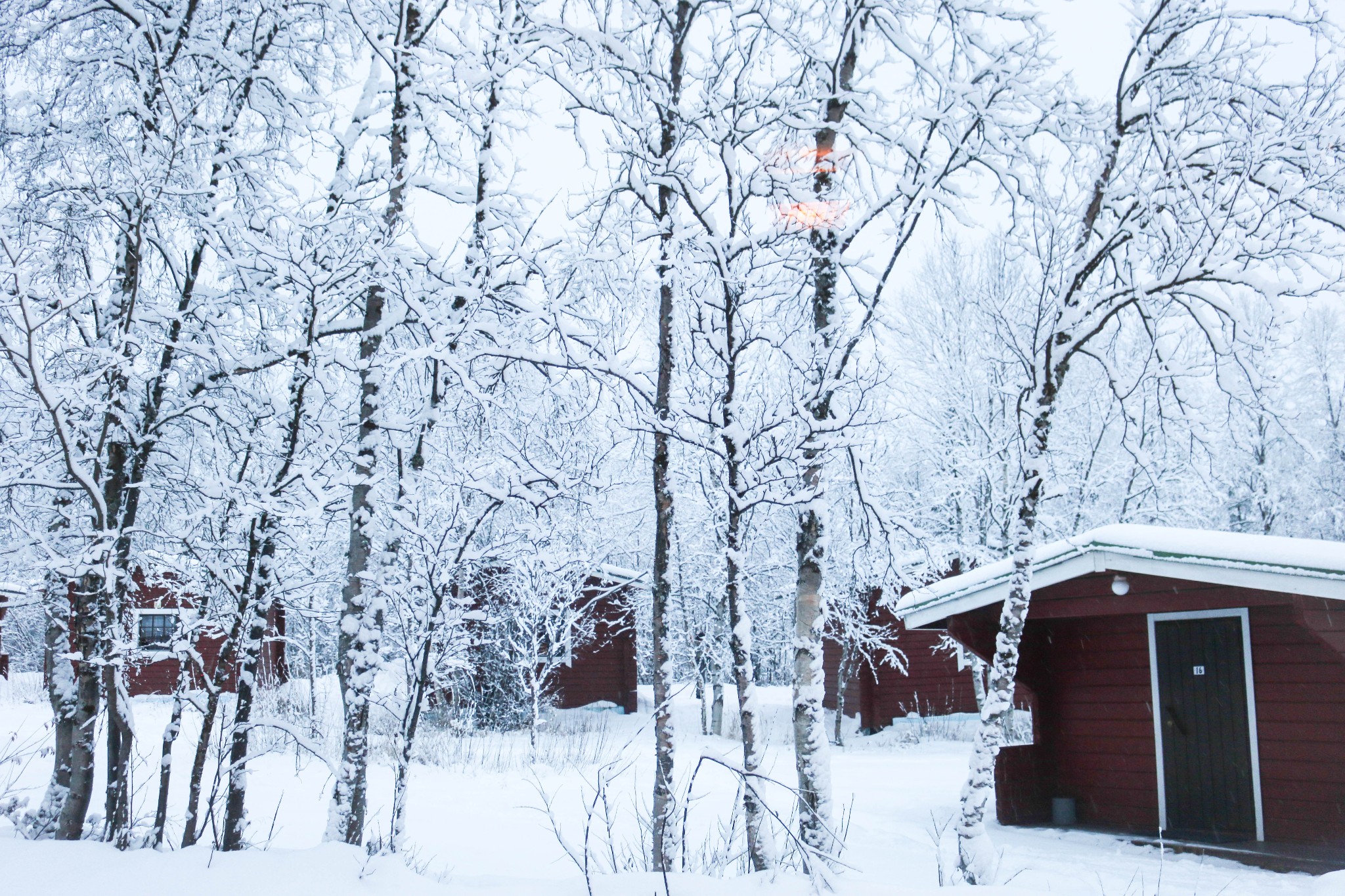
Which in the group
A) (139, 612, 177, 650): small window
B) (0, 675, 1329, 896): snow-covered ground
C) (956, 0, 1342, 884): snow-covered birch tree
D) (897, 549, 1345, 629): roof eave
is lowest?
(0, 675, 1329, 896): snow-covered ground

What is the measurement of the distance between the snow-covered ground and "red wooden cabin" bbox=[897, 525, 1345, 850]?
1.02 m

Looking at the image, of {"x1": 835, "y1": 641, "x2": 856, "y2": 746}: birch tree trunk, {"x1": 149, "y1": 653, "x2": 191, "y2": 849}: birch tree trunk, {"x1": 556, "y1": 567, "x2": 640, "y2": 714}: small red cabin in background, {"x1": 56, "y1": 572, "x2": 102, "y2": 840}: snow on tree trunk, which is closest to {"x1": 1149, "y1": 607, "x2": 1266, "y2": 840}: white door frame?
{"x1": 149, "y1": 653, "x2": 191, "y2": 849}: birch tree trunk

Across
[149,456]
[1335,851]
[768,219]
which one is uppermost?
[768,219]

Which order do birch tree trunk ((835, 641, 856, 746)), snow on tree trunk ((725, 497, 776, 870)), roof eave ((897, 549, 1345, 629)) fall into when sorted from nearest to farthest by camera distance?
snow on tree trunk ((725, 497, 776, 870)) → roof eave ((897, 549, 1345, 629)) → birch tree trunk ((835, 641, 856, 746))

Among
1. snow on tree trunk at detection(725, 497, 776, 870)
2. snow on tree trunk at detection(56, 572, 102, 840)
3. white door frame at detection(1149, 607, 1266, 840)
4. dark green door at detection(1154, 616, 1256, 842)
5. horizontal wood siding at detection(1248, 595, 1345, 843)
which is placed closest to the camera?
snow on tree trunk at detection(725, 497, 776, 870)

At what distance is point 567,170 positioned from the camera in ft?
22.0

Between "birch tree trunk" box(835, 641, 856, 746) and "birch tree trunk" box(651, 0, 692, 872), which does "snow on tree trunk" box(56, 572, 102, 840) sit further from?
"birch tree trunk" box(835, 641, 856, 746)

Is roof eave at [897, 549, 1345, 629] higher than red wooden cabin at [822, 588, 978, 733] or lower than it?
higher

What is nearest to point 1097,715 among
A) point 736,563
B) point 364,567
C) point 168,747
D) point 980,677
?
point 736,563

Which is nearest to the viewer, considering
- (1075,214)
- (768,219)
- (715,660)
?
(768,219)

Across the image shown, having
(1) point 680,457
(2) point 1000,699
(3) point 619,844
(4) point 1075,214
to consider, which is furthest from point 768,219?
(1) point 680,457

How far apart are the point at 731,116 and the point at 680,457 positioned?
822 centimetres

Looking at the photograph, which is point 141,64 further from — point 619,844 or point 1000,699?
point 1000,699

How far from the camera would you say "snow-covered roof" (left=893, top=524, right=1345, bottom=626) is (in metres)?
7.87
